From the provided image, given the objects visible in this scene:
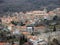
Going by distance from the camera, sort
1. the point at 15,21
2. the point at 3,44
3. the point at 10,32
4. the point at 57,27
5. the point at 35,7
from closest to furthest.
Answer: the point at 3,44
the point at 10,32
the point at 57,27
the point at 15,21
the point at 35,7

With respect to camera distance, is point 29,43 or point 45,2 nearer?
point 29,43

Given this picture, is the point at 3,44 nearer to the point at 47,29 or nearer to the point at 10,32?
the point at 10,32

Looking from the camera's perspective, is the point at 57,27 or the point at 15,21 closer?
the point at 57,27

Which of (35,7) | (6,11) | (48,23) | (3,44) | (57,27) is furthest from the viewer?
(35,7)

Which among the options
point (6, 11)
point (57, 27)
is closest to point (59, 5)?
point (6, 11)

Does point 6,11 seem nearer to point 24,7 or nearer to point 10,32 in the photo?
point 24,7

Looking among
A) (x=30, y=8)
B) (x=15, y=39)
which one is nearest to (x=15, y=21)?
(x=15, y=39)
